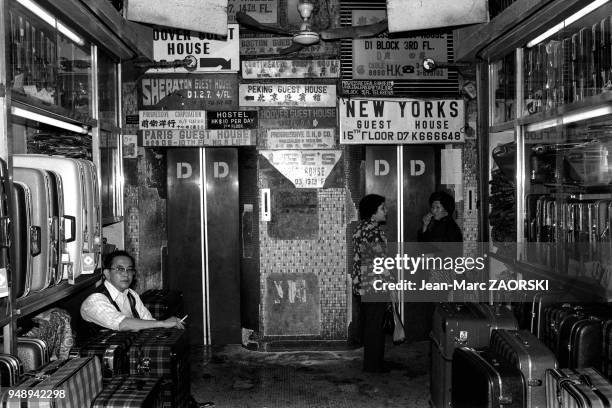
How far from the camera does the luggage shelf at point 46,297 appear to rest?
125 inches

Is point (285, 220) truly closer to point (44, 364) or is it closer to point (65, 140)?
point (65, 140)

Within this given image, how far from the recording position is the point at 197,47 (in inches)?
235

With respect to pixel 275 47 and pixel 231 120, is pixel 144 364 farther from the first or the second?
pixel 275 47

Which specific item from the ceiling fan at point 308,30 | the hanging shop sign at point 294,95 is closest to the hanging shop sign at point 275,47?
the hanging shop sign at point 294,95

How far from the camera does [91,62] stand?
4746 mm

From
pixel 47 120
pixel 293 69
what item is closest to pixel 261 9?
pixel 293 69

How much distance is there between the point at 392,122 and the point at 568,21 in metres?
2.38

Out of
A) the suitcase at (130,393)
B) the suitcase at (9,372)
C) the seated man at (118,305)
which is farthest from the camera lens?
the seated man at (118,305)

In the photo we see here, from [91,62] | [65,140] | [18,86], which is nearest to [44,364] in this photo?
[18,86]

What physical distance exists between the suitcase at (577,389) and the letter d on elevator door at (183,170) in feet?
15.2

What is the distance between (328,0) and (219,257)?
10.2ft

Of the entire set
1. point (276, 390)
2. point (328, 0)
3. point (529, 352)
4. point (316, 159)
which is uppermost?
point (328, 0)

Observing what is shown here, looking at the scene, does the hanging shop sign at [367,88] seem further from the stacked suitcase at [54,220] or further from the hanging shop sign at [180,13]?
the stacked suitcase at [54,220]

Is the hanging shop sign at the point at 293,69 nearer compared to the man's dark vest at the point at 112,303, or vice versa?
the man's dark vest at the point at 112,303
